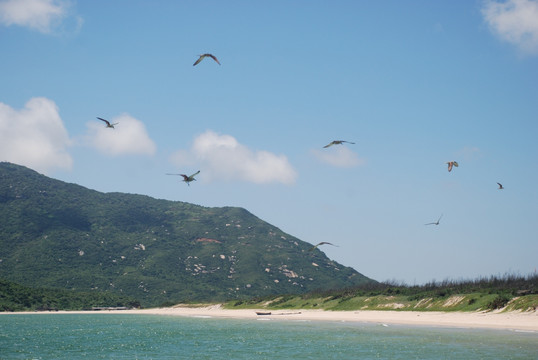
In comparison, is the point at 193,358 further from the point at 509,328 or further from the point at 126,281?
the point at 126,281

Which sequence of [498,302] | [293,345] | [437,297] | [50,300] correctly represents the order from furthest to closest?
1. [50,300]
2. [437,297]
3. [498,302]
4. [293,345]

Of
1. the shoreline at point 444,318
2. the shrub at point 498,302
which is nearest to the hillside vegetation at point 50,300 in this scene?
the shoreline at point 444,318

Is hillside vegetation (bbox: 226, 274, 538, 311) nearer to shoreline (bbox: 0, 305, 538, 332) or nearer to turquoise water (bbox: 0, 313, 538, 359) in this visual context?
shoreline (bbox: 0, 305, 538, 332)

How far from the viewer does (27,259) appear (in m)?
162

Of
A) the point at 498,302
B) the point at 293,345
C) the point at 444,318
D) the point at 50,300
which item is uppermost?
the point at 498,302

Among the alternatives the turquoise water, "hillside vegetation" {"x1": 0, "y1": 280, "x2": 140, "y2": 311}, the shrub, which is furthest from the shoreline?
"hillside vegetation" {"x1": 0, "y1": 280, "x2": 140, "y2": 311}

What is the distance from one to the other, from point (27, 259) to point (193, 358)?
145 metres

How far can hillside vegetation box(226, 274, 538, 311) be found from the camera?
52.9 meters

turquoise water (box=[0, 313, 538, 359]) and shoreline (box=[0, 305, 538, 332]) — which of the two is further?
shoreline (box=[0, 305, 538, 332])

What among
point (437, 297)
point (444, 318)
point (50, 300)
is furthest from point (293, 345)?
point (50, 300)

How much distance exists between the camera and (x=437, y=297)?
6475 cm

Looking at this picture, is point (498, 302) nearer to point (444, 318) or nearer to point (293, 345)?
point (444, 318)

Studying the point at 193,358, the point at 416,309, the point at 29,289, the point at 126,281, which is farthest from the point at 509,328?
the point at 126,281

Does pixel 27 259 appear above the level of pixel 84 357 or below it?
above
